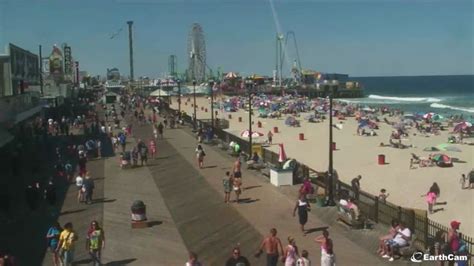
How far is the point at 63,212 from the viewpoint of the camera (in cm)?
1680

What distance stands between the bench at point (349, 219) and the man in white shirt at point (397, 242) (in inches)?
84.3

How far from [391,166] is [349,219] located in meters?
15.6

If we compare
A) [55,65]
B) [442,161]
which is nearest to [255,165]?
[442,161]

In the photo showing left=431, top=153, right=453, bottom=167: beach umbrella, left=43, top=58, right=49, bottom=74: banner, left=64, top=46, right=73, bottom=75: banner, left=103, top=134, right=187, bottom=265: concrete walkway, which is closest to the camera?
left=103, top=134, right=187, bottom=265: concrete walkway

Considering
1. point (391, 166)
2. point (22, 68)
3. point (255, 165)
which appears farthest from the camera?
point (22, 68)

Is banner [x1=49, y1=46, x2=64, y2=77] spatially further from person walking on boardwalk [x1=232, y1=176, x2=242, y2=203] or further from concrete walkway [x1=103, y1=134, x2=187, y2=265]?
person walking on boardwalk [x1=232, y1=176, x2=242, y2=203]

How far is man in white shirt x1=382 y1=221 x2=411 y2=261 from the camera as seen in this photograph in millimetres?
11875

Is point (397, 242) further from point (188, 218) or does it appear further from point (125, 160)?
point (125, 160)

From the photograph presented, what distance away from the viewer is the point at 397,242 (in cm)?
1189


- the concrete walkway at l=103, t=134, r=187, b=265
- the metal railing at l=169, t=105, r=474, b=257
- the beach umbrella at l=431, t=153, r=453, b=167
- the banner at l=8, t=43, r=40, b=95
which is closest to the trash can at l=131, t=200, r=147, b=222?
the concrete walkway at l=103, t=134, r=187, b=265

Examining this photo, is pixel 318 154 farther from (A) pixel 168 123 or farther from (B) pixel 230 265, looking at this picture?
(B) pixel 230 265

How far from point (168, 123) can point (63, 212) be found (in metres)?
30.3

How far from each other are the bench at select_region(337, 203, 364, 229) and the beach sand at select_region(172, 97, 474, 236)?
12.1 feet

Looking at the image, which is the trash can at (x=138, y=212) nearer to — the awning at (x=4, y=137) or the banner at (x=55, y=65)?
the awning at (x=4, y=137)
